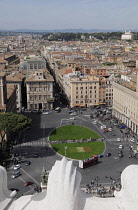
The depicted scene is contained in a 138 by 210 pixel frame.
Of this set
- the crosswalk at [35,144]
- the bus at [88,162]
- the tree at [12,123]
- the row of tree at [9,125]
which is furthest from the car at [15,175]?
the crosswalk at [35,144]

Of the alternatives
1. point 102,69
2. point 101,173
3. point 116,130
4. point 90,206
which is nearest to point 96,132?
point 116,130

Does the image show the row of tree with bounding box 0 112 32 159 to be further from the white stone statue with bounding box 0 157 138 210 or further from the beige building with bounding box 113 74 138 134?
the white stone statue with bounding box 0 157 138 210

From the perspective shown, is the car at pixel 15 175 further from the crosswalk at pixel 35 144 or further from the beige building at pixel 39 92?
the beige building at pixel 39 92

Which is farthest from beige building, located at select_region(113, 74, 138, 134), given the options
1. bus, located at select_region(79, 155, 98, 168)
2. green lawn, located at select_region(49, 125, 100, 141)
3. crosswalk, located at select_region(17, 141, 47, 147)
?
crosswalk, located at select_region(17, 141, 47, 147)

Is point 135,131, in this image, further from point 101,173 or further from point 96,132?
point 101,173

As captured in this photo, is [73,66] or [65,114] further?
[73,66]
